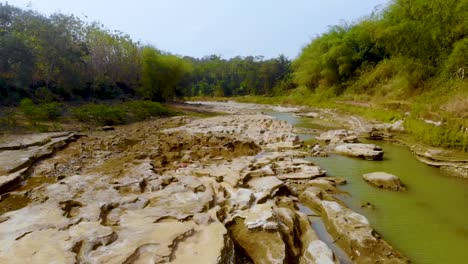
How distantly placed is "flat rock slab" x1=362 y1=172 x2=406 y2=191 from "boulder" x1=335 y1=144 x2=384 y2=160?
2565 millimetres

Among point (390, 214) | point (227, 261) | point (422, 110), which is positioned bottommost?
point (390, 214)

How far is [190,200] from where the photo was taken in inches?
243

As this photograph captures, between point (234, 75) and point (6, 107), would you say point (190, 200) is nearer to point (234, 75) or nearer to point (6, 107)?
point (6, 107)

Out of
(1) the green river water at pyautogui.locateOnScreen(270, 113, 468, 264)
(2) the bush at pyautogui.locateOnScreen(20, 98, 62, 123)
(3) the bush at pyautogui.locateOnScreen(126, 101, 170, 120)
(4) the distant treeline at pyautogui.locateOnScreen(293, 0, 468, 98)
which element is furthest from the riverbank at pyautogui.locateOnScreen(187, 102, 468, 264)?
(3) the bush at pyautogui.locateOnScreen(126, 101, 170, 120)

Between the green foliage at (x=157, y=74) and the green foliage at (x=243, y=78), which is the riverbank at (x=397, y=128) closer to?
the green foliage at (x=157, y=74)

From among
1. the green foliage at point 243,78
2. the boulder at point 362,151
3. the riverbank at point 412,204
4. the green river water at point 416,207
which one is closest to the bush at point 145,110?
the riverbank at point 412,204

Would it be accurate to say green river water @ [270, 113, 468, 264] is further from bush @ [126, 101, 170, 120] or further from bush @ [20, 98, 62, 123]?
bush @ [126, 101, 170, 120]

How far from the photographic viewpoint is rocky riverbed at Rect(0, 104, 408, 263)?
4262mm

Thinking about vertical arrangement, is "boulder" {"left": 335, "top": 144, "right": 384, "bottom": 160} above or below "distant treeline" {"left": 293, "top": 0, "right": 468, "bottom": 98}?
below

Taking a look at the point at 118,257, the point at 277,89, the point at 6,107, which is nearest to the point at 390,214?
the point at 118,257

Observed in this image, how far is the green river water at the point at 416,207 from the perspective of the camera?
5.34 meters

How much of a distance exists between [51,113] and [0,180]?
10.2 meters

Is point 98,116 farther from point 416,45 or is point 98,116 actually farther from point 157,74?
point 416,45

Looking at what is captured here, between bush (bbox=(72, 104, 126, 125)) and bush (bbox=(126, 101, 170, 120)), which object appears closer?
bush (bbox=(72, 104, 126, 125))
